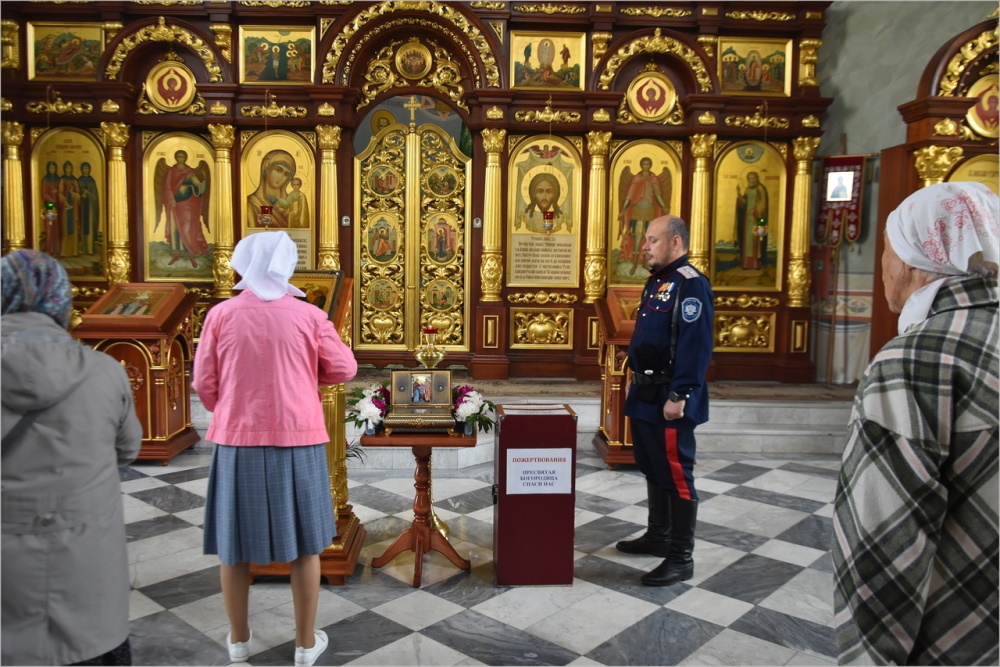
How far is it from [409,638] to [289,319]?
1482 millimetres

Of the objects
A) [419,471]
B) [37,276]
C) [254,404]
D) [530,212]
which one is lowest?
[419,471]

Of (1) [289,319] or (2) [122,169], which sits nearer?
(1) [289,319]

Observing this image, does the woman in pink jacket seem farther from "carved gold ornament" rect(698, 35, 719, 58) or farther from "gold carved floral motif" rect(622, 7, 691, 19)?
"carved gold ornament" rect(698, 35, 719, 58)

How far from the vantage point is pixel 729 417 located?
22.4 ft

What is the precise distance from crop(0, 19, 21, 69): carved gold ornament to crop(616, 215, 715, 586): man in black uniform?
7.70 meters

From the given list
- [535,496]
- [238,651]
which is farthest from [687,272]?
→ [238,651]

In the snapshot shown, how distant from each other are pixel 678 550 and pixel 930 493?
2.40 meters

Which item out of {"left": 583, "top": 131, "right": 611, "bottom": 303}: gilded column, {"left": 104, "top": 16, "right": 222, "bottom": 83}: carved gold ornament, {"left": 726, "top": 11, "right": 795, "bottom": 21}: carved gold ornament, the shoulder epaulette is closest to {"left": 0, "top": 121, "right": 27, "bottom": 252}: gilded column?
{"left": 104, "top": 16, "right": 222, "bottom": 83}: carved gold ornament

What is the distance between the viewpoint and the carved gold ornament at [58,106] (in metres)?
7.76

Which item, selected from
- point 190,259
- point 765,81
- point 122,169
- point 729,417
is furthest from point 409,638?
point 765,81

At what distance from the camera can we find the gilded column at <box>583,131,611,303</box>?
7.89 meters

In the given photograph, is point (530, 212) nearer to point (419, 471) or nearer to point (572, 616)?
point (419, 471)

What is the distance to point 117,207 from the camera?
7863 millimetres

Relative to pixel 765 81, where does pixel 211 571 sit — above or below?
below
